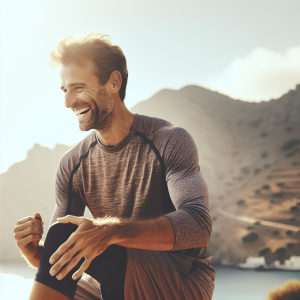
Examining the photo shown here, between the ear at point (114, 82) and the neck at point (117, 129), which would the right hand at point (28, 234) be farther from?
the ear at point (114, 82)

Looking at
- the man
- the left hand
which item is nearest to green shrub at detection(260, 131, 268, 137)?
the man

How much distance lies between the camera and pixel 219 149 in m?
22.8

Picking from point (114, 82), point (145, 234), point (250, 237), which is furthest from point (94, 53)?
point (250, 237)

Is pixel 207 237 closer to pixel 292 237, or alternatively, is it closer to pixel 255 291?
pixel 255 291

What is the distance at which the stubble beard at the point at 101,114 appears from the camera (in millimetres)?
1312

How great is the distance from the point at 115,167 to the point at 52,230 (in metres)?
0.43

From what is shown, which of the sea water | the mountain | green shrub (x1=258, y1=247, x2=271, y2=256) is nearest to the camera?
the sea water

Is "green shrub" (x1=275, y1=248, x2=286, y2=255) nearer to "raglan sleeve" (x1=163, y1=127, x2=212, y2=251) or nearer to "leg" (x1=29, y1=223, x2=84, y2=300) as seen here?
"raglan sleeve" (x1=163, y1=127, x2=212, y2=251)

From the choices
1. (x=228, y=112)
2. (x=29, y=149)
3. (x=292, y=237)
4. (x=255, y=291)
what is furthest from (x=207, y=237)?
(x=228, y=112)

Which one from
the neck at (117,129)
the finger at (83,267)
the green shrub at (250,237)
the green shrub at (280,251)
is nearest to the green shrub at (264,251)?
the green shrub at (280,251)

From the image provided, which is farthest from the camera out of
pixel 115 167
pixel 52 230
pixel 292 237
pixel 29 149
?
pixel 29 149

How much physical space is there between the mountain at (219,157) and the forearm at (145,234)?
17.6 m

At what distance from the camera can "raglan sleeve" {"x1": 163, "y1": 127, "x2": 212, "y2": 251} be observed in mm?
902

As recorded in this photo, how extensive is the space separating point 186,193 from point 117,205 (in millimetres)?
387
